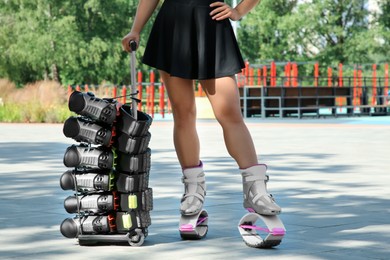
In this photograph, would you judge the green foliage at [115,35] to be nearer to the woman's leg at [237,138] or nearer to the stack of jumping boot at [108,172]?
the woman's leg at [237,138]

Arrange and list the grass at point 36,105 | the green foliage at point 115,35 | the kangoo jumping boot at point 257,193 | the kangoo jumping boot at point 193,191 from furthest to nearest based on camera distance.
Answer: the green foliage at point 115,35, the grass at point 36,105, the kangoo jumping boot at point 193,191, the kangoo jumping boot at point 257,193

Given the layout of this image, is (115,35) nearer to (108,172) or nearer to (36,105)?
(36,105)

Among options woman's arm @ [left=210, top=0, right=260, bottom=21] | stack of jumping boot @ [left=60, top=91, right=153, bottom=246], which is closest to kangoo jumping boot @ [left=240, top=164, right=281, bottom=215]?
stack of jumping boot @ [left=60, top=91, right=153, bottom=246]

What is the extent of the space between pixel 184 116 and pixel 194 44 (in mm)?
413

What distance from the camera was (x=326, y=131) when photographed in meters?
22.2

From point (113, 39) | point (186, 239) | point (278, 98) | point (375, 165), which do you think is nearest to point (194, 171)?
point (186, 239)

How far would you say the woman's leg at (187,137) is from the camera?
19.2ft

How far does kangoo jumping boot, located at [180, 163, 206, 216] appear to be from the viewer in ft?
19.7

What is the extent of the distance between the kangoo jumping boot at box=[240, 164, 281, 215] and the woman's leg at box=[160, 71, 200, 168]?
1.17 ft

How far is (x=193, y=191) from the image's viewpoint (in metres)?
6.03

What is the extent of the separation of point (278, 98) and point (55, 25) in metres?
27.5

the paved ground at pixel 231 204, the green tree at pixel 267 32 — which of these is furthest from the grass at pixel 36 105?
the green tree at pixel 267 32

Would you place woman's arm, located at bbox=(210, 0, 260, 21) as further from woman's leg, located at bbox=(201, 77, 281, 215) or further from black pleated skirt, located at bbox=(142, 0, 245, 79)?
woman's leg, located at bbox=(201, 77, 281, 215)

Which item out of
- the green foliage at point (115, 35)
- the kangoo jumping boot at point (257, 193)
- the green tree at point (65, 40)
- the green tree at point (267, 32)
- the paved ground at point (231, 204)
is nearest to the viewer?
the paved ground at point (231, 204)
